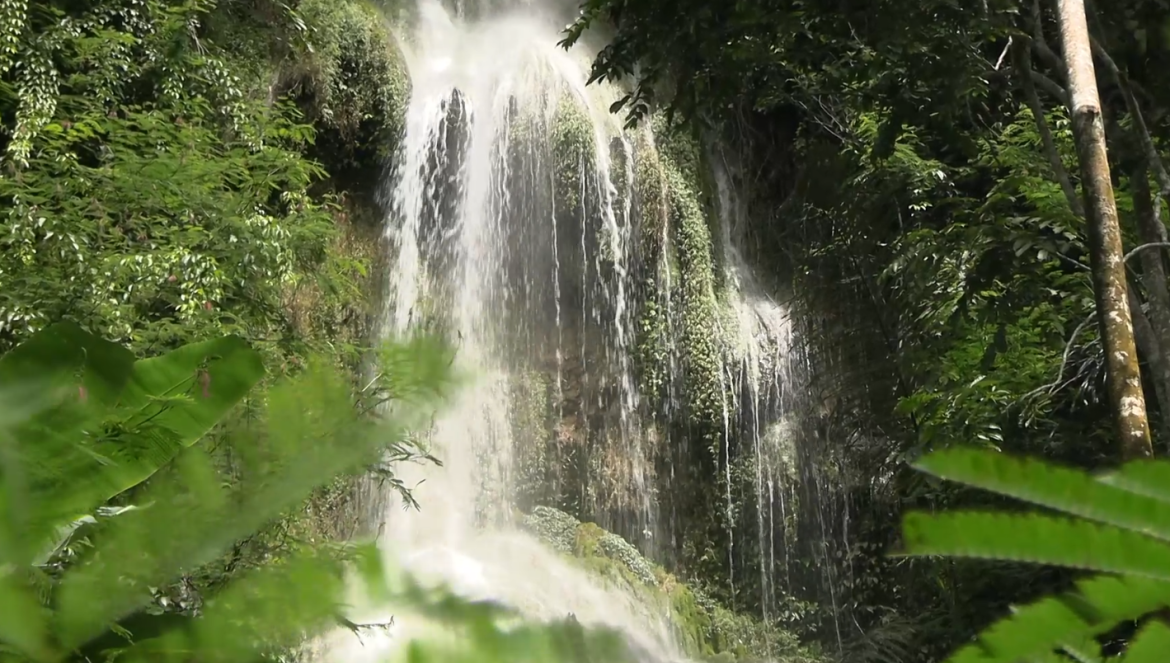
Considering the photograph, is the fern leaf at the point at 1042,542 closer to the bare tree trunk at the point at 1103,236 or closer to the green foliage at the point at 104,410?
the green foliage at the point at 104,410

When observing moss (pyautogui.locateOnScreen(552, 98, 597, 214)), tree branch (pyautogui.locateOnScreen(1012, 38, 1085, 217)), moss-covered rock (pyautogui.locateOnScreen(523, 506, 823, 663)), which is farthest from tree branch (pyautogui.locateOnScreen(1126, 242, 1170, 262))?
moss (pyautogui.locateOnScreen(552, 98, 597, 214))

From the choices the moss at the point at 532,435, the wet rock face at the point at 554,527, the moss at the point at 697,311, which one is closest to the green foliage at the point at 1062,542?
the wet rock face at the point at 554,527

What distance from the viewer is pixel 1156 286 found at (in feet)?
9.36

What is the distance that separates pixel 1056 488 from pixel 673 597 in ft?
31.5

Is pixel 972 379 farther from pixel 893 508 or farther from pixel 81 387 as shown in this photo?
pixel 81 387

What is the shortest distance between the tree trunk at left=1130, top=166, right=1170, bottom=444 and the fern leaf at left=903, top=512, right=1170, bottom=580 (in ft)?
8.20

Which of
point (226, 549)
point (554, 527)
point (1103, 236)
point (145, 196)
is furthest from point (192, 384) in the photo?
point (554, 527)

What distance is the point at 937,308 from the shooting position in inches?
180

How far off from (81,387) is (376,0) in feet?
42.1

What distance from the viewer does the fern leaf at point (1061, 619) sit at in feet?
1.55

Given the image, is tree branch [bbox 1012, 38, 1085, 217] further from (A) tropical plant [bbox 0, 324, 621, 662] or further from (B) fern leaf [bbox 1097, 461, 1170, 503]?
(A) tropical plant [bbox 0, 324, 621, 662]

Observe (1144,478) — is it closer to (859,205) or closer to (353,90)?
(859,205)

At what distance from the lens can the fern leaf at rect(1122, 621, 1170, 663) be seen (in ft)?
1.49

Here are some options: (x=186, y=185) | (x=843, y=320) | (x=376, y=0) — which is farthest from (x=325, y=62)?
(x=843, y=320)
